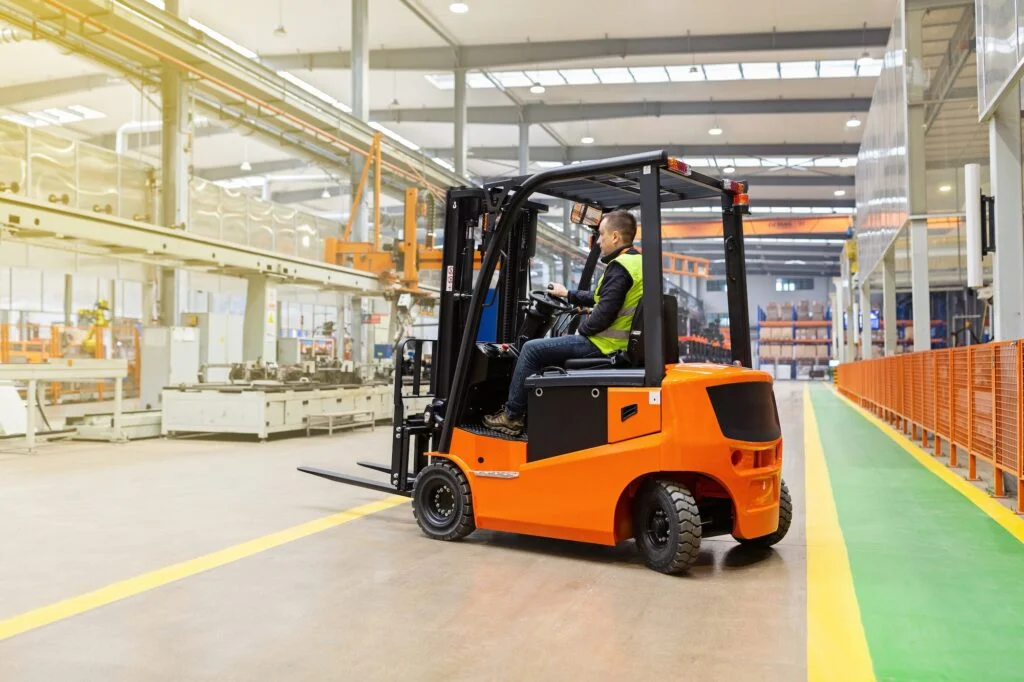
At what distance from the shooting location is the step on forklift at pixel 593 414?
4.21m

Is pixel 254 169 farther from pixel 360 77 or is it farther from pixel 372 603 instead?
pixel 372 603

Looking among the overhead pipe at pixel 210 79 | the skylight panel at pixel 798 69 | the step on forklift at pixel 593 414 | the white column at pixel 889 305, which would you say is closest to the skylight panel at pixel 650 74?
the skylight panel at pixel 798 69

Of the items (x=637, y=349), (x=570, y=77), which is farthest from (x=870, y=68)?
(x=637, y=349)

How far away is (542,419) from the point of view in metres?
4.61

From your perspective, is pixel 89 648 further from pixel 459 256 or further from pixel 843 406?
pixel 843 406

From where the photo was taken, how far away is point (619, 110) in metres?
23.2

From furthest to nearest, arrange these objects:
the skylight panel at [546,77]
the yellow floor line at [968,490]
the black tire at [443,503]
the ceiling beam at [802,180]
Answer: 1. the ceiling beam at [802,180]
2. the skylight panel at [546,77]
3. the yellow floor line at [968,490]
4. the black tire at [443,503]

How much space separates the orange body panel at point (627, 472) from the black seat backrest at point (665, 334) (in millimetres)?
92

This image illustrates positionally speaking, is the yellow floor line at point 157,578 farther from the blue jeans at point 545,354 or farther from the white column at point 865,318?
the white column at point 865,318

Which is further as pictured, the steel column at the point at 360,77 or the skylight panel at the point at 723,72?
the skylight panel at the point at 723,72

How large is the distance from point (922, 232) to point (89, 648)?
37.1 feet

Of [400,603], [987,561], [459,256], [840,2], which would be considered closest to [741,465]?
[987,561]

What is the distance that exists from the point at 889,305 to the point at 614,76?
9704mm

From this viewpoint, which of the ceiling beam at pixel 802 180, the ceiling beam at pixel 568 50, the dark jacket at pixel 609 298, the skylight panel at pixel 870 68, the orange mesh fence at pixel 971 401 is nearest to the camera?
the dark jacket at pixel 609 298
